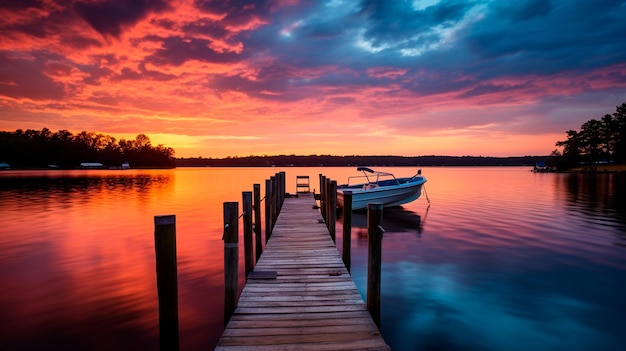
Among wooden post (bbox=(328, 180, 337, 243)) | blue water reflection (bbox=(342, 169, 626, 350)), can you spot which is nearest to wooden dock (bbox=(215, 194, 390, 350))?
blue water reflection (bbox=(342, 169, 626, 350))

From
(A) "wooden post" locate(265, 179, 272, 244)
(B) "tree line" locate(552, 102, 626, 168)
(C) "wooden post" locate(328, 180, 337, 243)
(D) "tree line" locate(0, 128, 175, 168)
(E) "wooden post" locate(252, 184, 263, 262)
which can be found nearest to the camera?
(E) "wooden post" locate(252, 184, 263, 262)

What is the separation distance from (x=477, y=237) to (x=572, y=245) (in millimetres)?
3768

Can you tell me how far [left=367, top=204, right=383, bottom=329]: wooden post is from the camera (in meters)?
5.71

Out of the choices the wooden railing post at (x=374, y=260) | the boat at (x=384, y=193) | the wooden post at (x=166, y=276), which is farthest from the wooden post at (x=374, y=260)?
the boat at (x=384, y=193)

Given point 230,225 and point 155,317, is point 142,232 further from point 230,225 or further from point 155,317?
Result: point 230,225

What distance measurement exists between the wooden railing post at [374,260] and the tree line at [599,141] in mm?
95569

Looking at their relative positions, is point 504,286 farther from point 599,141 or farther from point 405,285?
point 599,141

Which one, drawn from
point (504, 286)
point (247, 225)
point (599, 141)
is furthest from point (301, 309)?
point (599, 141)

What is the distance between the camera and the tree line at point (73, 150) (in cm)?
12330

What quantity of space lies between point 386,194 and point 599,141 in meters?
91.2

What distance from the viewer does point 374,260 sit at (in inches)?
230

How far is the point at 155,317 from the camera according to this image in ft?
25.3

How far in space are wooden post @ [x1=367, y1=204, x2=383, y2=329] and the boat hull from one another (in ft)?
50.6

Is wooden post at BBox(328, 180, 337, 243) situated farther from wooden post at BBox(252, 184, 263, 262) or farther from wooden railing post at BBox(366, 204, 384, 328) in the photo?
wooden railing post at BBox(366, 204, 384, 328)
